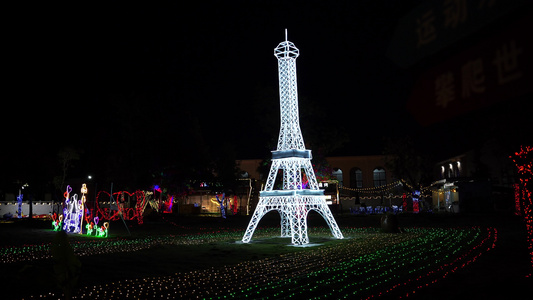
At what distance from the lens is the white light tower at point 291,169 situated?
14.2 metres

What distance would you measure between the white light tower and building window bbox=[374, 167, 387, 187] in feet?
120

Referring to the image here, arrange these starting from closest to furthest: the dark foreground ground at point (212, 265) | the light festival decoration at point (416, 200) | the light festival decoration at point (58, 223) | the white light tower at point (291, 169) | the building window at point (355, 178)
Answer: the dark foreground ground at point (212, 265) < the white light tower at point (291, 169) < the light festival decoration at point (58, 223) < the light festival decoration at point (416, 200) < the building window at point (355, 178)

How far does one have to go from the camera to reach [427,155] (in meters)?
40.6

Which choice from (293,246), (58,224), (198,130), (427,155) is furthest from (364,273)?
(427,155)

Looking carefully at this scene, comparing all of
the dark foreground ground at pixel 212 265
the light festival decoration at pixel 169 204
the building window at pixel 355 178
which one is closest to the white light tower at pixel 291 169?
the dark foreground ground at pixel 212 265

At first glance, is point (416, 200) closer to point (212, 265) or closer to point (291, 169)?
point (291, 169)

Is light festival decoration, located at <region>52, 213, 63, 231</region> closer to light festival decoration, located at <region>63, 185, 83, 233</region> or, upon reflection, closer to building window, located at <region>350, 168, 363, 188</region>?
light festival decoration, located at <region>63, 185, 83, 233</region>

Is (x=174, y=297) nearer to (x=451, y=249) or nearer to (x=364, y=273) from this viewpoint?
(x=364, y=273)

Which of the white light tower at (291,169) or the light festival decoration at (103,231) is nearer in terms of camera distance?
the white light tower at (291,169)

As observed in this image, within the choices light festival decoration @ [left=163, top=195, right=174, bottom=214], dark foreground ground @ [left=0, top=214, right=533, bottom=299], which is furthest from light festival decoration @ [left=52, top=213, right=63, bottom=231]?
light festival decoration @ [left=163, top=195, right=174, bottom=214]

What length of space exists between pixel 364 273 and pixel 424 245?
18.3ft

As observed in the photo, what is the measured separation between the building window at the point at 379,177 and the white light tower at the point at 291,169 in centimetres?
3657

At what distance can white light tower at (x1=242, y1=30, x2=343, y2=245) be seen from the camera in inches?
559

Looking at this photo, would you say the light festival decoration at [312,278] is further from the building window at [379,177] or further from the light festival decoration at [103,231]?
the building window at [379,177]
